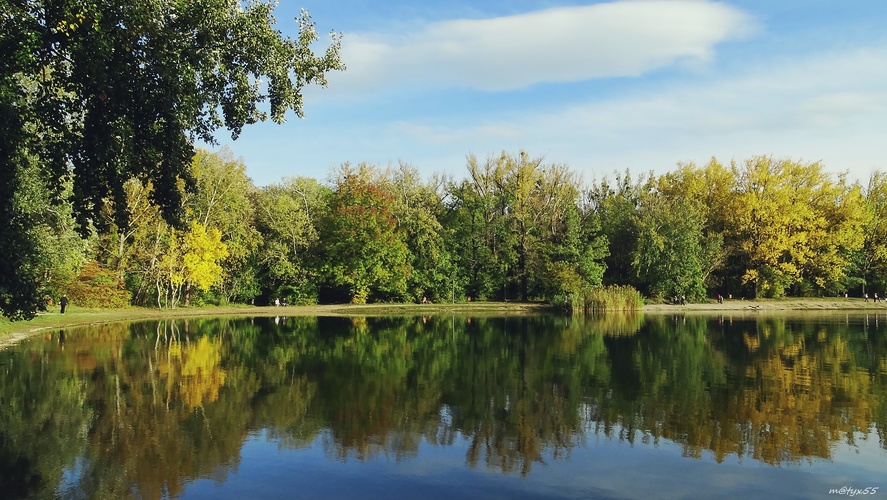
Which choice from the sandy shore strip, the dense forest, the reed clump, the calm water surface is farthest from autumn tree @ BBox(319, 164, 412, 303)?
the calm water surface

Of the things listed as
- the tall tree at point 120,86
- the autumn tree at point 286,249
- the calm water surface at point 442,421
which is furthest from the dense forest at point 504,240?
the tall tree at point 120,86

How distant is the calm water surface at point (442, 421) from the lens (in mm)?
9742

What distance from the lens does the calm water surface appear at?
32.0 ft

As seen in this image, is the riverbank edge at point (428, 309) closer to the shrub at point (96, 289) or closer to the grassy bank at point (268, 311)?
the grassy bank at point (268, 311)

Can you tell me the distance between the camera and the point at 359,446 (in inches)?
458

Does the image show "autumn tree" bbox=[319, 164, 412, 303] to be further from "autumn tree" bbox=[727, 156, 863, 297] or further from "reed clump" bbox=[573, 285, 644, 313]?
"autumn tree" bbox=[727, 156, 863, 297]

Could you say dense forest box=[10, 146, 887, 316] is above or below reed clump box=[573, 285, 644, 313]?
above

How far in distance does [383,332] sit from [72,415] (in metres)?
21.0

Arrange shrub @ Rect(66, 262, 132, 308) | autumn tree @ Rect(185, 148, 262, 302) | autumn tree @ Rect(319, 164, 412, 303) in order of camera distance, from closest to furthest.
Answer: shrub @ Rect(66, 262, 132, 308)
autumn tree @ Rect(185, 148, 262, 302)
autumn tree @ Rect(319, 164, 412, 303)

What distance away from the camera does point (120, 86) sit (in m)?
12.5

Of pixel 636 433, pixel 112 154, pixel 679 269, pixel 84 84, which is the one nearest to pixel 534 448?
pixel 636 433


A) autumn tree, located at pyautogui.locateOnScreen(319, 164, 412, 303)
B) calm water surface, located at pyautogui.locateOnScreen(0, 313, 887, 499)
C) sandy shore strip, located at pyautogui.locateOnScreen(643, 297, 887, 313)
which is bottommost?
calm water surface, located at pyautogui.locateOnScreen(0, 313, 887, 499)

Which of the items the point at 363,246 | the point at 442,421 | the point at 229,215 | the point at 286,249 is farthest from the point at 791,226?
the point at 442,421

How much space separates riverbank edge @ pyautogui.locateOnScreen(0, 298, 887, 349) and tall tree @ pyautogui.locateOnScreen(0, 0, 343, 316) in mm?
28860
